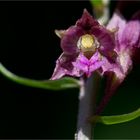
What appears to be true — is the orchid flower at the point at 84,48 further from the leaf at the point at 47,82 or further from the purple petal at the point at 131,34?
the leaf at the point at 47,82

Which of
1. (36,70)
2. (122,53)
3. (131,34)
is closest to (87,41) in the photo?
(122,53)

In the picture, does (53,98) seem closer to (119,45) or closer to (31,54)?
(31,54)

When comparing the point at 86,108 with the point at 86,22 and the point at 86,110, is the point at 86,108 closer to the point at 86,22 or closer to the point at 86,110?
the point at 86,110

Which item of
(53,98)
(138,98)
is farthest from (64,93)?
(138,98)

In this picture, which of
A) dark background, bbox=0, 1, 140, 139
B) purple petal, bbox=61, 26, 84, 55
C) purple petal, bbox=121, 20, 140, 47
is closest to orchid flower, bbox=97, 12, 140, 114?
purple petal, bbox=121, 20, 140, 47

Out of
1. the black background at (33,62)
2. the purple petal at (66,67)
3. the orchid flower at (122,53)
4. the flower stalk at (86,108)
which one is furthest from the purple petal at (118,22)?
the black background at (33,62)
